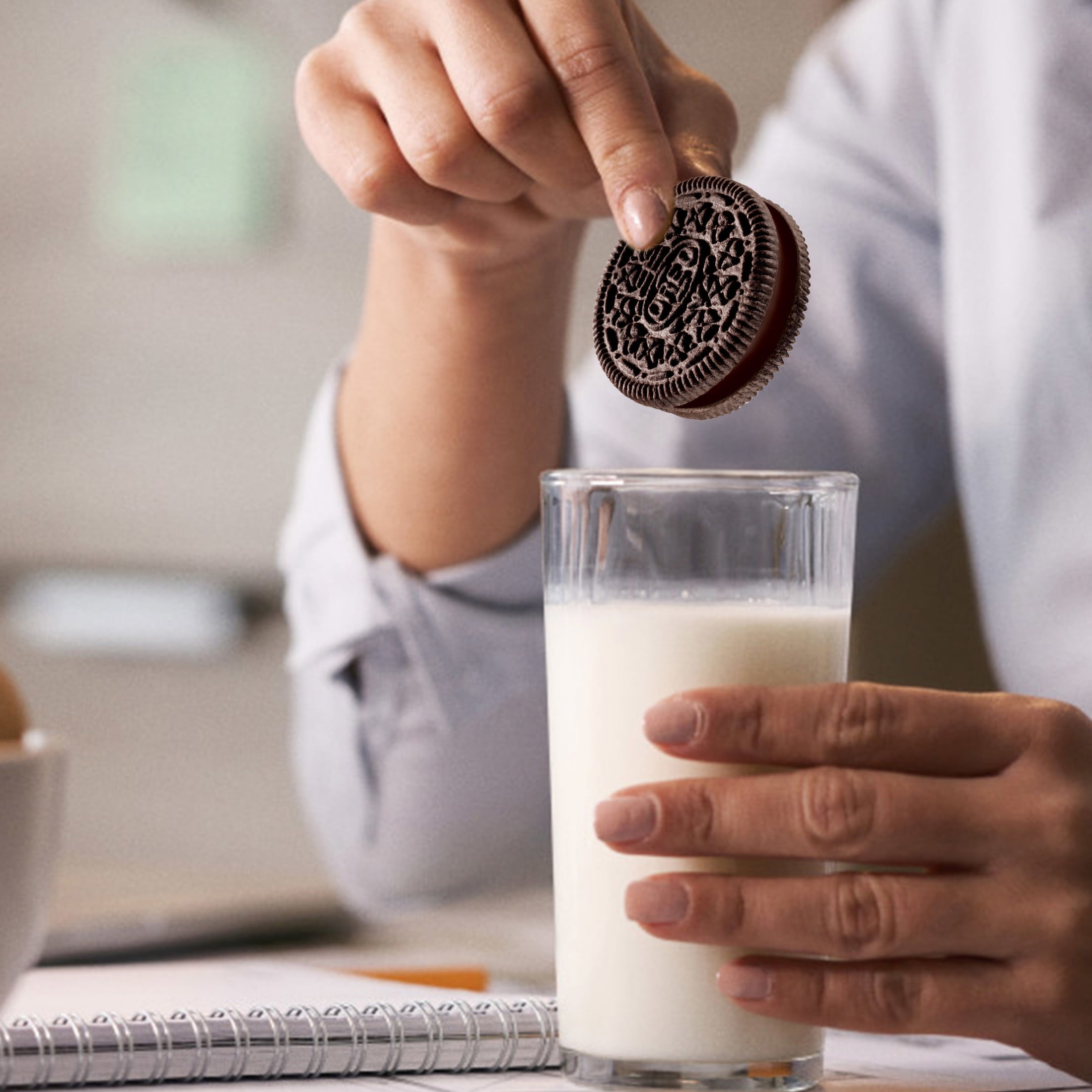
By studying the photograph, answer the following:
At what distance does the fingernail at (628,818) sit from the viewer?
1.50ft

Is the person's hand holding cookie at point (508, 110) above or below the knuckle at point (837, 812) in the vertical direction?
above

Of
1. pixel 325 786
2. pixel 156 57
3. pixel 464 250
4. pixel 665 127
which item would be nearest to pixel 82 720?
pixel 156 57

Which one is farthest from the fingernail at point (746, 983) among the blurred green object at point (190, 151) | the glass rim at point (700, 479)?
the blurred green object at point (190, 151)

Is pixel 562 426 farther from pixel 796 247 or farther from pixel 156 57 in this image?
pixel 156 57

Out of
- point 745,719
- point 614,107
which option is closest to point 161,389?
point 614,107

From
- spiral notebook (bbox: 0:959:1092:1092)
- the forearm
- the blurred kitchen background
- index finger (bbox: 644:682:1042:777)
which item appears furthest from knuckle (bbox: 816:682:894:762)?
the blurred kitchen background

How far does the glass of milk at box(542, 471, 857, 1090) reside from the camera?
1.56 feet

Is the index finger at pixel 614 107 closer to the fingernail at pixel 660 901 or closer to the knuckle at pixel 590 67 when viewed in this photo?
the knuckle at pixel 590 67

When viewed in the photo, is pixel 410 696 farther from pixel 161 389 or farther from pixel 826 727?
pixel 161 389

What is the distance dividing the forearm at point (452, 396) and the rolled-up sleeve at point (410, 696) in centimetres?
2

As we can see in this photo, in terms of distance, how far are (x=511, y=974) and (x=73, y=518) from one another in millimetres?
1312

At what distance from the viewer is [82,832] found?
6.48 feet

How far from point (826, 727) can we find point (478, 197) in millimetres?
253

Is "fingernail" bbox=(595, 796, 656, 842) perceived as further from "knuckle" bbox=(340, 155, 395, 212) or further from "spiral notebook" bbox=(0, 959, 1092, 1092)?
"knuckle" bbox=(340, 155, 395, 212)
